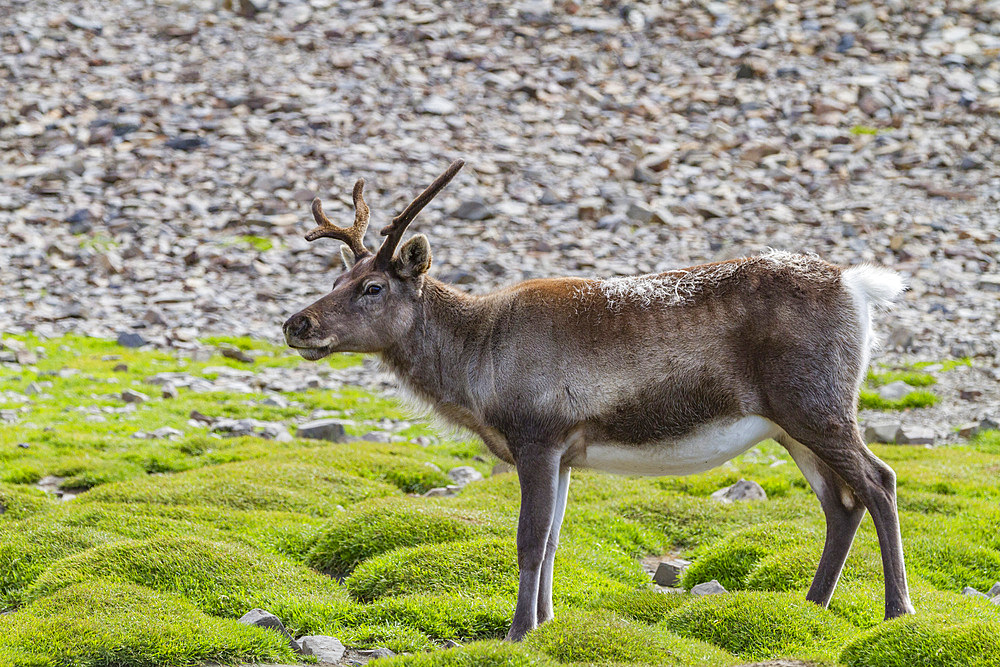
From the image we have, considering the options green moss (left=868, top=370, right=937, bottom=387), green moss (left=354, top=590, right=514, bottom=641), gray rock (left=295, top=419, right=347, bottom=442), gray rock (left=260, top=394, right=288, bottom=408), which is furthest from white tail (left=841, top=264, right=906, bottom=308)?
gray rock (left=260, top=394, right=288, bottom=408)

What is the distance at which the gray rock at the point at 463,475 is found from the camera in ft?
52.4

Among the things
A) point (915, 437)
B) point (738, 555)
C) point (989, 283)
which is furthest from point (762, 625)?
point (989, 283)

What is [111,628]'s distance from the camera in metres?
8.84

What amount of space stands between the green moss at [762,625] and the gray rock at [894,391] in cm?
1215

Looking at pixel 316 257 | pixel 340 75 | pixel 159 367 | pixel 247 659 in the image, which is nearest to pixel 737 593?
pixel 247 659

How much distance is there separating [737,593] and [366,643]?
3.25 meters

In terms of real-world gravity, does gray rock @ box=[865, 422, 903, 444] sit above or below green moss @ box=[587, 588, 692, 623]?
below

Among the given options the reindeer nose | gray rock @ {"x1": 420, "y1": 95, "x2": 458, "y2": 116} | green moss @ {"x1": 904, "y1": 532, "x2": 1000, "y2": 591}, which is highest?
the reindeer nose

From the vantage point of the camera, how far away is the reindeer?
29.4 feet

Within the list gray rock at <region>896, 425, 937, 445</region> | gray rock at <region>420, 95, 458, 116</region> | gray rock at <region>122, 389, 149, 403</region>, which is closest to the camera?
gray rock at <region>896, 425, 937, 445</region>

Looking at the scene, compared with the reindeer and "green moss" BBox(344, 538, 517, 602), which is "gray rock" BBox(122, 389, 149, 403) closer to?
"green moss" BBox(344, 538, 517, 602)

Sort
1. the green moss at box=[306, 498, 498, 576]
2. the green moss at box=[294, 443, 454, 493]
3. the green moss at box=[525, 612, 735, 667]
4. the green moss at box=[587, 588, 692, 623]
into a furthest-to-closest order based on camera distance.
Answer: the green moss at box=[294, 443, 454, 493]
the green moss at box=[306, 498, 498, 576]
the green moss at box=[587, 588, 692, 623]
the green moss at box=[525, 612, 735, 667]

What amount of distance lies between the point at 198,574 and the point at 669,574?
4792 millimetres

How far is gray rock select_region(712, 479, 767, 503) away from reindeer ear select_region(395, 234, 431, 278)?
253 inches
